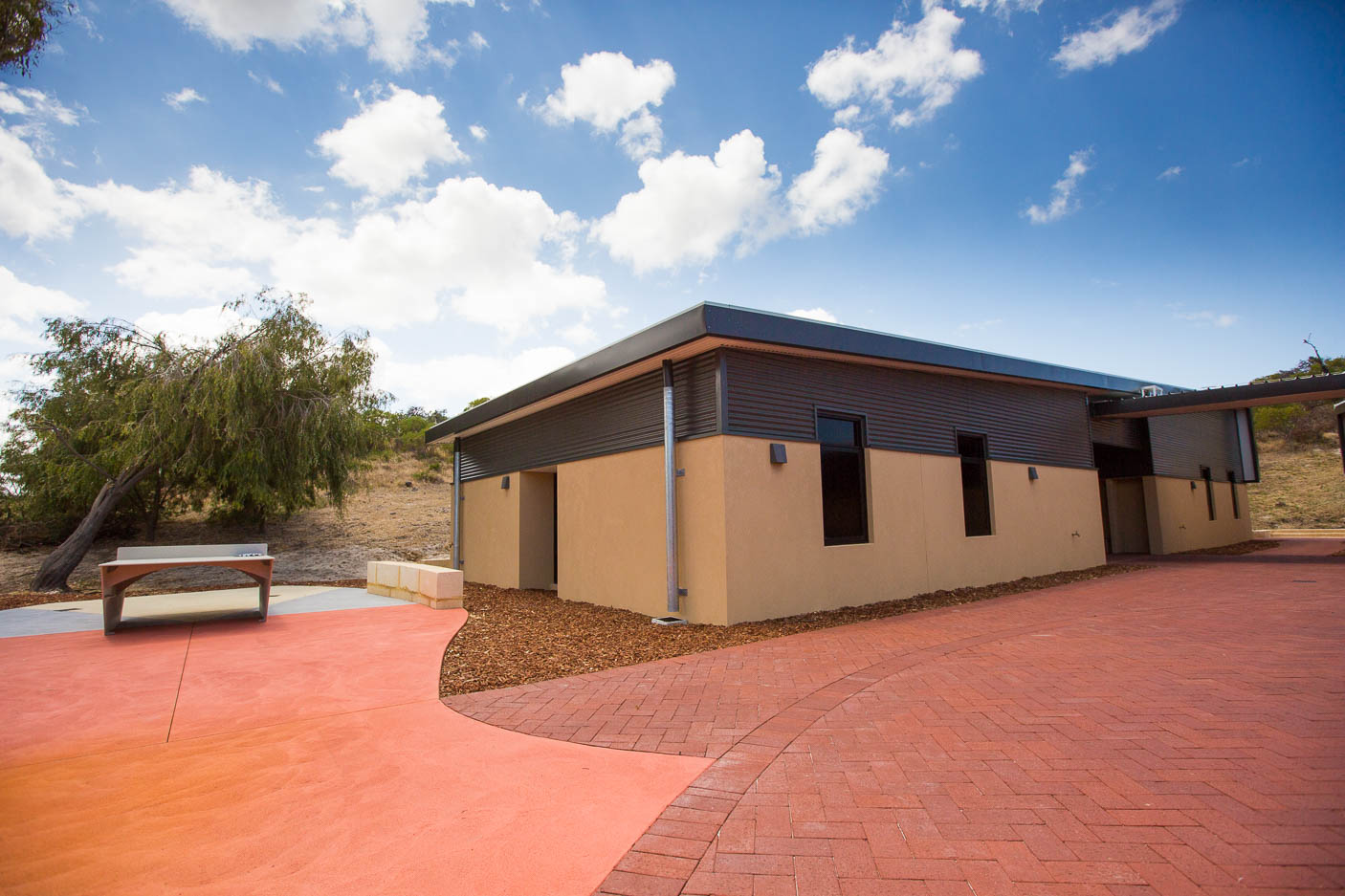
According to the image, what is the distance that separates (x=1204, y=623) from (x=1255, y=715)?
3263mm

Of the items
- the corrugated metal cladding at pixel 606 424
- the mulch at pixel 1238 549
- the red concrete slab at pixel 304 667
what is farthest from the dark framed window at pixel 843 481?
the mulch at pixel 1238 549

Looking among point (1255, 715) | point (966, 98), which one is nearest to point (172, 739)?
point (1255, 715)

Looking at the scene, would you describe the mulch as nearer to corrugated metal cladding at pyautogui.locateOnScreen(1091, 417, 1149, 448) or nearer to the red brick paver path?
corrugated metal cladding at pyautogui.locateOnScreen(1091, 417, 1149, 448)

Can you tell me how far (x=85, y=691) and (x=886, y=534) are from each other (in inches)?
319

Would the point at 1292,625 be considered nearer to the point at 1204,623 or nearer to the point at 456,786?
the point at 1204,623

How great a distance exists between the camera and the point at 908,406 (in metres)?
8.70

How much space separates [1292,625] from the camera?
18.0ft

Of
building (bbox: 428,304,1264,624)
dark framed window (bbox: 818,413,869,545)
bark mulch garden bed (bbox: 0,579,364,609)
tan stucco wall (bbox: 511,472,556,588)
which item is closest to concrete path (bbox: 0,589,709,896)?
building (bbox: 428,304,1264,624)

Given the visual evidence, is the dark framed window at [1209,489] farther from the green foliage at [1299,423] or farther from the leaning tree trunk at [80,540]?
the leaning tree trunk at [80,540]

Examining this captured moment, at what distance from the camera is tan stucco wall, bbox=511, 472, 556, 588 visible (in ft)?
36.5

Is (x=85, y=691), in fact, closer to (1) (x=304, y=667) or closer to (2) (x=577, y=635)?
(1) (x=304, y=667)

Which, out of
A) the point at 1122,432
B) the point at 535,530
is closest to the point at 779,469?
the point at 535,530

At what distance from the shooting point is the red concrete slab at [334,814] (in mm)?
2092

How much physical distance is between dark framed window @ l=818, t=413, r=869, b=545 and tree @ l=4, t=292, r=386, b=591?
10850 millimetres
